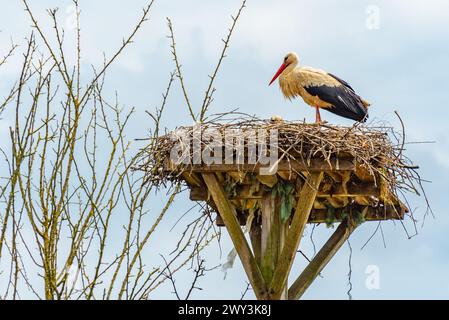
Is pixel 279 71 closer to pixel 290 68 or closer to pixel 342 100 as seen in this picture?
pixel 290 68

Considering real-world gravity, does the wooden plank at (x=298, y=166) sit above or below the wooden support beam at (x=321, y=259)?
above

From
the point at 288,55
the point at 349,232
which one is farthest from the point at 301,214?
the point at 288,55

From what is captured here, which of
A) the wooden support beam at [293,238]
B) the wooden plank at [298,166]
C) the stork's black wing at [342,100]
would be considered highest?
the stork's black wing at [342,100]

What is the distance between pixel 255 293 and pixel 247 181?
892 millimetres

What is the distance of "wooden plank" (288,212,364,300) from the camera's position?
29.1ft

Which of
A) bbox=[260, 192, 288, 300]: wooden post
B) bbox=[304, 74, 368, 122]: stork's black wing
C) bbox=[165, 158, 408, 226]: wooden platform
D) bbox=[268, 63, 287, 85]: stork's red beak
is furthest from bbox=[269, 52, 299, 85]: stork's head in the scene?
bbox=[260, 192, 288, 300]: wooden post

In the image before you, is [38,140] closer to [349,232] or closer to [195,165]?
[195,165]

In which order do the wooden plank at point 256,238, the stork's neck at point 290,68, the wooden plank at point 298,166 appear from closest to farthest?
the wooden plank at point 298,166
the wooden plank at point 256,238
the stork's neck at point 290,68

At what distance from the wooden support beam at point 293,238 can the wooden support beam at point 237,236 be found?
0.10 m

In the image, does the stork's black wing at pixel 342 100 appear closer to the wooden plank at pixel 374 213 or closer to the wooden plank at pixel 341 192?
the wooden plank at pixel 374 213

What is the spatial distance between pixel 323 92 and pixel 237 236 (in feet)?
9.85

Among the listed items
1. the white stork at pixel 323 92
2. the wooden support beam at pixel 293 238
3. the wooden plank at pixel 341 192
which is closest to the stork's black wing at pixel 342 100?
the white stork at pixel 323 92

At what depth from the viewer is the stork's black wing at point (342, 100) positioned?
10961 millimetres

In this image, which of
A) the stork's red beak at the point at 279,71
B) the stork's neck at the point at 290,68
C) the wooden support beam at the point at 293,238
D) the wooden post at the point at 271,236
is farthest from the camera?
the stork's red beak at the point at 279,71
